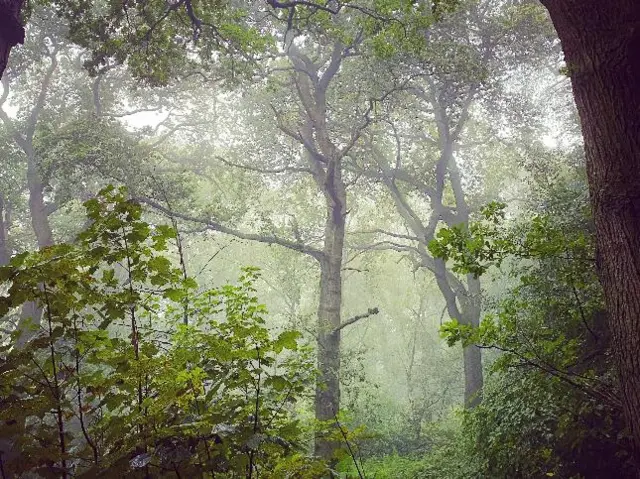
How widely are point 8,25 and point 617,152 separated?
4481 mm

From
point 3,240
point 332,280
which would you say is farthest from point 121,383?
point 3,240

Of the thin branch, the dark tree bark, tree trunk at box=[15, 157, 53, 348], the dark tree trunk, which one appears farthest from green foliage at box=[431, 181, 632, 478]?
the dark tree trunk

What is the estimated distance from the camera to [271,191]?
26.5 m

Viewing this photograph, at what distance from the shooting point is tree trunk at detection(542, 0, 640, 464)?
2.99 metres

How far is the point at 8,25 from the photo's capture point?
3963 millimetres

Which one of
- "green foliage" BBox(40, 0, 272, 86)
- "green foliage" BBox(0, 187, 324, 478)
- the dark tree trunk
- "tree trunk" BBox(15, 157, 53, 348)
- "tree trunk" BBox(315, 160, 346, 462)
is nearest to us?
"green foliage" BBox(0, 187, 324, 478)

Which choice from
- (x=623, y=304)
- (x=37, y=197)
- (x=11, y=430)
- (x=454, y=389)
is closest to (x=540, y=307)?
(x=623, y=304)

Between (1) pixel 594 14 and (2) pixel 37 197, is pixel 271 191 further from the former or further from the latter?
(1) pixel 594 14

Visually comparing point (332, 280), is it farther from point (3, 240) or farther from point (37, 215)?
point (3, 240)

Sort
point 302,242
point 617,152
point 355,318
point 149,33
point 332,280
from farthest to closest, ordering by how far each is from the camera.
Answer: point 302,242 < point 332,280 < point 355,318 < point 149,33 < point 617,152

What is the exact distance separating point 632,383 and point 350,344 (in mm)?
34557

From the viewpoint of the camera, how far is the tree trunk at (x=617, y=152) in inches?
118

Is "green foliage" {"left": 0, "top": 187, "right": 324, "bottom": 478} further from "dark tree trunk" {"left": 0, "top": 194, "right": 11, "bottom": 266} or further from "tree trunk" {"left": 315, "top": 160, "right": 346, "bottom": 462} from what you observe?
"dark tree trunk" {"left": 0, "top": 194, "right": 11, "bottom": 266}

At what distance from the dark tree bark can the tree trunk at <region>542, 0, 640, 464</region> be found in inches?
159
